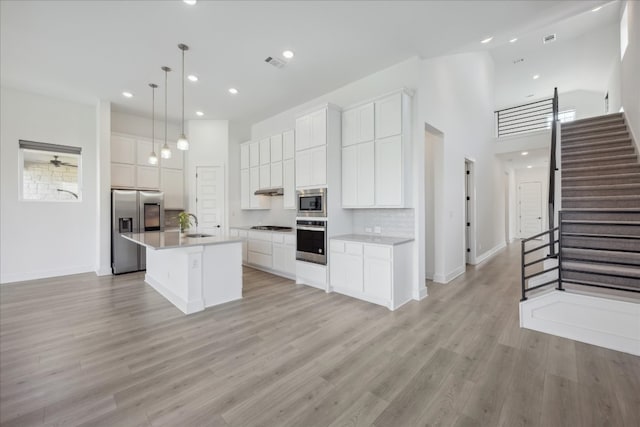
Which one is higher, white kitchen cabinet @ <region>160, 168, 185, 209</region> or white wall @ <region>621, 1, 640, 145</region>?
white wall @ <region>621, 1, 640, 145</region>

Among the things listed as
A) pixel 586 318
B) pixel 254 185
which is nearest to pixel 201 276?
pixel 254 185

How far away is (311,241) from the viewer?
14.5 ft

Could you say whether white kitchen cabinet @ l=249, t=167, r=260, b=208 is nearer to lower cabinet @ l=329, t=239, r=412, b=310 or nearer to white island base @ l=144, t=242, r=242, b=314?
white island base @ l=144, t=242, r=242, b=314

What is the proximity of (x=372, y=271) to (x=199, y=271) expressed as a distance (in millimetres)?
2321

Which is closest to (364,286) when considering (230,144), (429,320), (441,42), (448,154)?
(429,320)

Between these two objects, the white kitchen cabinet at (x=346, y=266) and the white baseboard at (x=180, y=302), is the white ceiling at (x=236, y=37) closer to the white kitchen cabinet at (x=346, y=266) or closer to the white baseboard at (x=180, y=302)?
the white kitchen cabinet at (x=346, y=266)

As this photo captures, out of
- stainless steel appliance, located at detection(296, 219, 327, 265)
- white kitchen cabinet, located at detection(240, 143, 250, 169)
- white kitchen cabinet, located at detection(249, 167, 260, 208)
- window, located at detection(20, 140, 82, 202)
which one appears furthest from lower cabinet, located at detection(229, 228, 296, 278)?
window, located at detection(20, 140, 82, 202)

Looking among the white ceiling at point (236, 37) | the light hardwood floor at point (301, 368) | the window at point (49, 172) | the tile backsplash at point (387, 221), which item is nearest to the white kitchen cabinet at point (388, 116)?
the white ceiling at point (236, 37)

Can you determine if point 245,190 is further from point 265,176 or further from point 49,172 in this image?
point 49,172

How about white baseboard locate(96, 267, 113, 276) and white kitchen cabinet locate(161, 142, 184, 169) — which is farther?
white kitchen cabinet locate(161, 142, 184, 169)

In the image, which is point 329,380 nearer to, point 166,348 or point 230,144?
point 166,348

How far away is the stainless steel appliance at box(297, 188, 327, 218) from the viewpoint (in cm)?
425

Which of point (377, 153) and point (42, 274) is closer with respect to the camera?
point (377, 153)

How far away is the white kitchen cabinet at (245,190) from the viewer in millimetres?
6516
